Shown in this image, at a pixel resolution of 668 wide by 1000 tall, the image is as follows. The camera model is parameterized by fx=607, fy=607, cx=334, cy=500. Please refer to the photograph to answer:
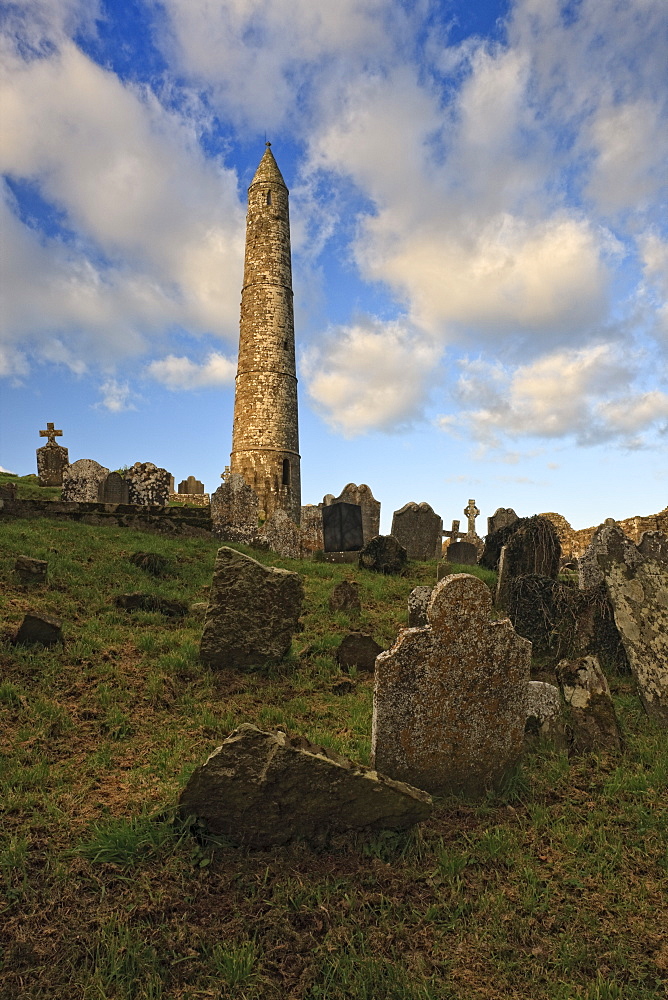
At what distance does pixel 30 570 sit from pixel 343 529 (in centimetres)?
930

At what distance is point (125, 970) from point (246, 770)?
43.9 inches

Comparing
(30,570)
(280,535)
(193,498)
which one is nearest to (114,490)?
(280,535)

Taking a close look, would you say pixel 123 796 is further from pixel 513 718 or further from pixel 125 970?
pixel 513 718

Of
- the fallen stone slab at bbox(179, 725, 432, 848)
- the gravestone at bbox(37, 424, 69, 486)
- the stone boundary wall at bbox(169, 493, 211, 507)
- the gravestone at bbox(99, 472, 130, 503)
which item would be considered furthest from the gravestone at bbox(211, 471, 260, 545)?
the stone boundary wall at bbox(169, 493, 211, 507)

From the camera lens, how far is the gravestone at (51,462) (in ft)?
81.3

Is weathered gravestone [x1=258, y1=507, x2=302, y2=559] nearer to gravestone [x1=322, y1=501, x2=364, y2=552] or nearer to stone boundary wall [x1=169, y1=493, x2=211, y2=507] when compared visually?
gravestone [x1=322, y1=501, x2=364, y2=552]

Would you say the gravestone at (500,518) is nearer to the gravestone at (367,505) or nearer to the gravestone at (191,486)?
the gravestone at (367,505)

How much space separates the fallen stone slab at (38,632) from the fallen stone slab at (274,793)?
3550 mm

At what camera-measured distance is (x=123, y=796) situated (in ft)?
14.0

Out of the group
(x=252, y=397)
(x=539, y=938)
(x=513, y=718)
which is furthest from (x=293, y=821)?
(x=252, y=397)

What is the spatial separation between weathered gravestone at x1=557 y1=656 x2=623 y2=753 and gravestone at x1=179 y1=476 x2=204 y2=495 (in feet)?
97.7

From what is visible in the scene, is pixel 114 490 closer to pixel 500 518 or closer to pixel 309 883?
pixel 500 518

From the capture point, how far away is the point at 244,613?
6.75 metres

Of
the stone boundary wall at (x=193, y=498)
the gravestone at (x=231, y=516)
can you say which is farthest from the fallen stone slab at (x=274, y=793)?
the stone boundary wall at (x=193, y=498)
